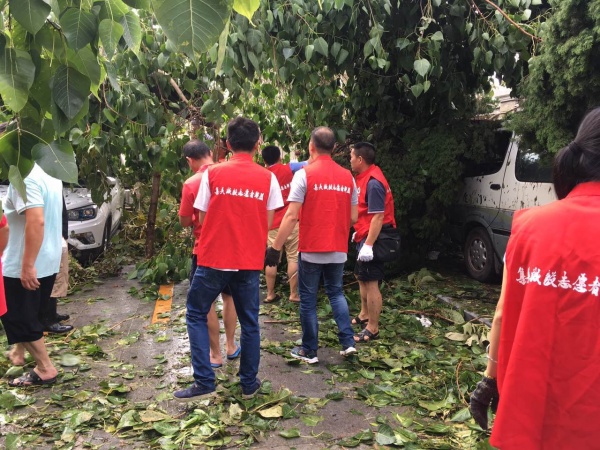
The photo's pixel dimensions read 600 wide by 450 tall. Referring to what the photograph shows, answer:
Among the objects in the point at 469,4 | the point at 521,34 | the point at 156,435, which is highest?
the point at 469,4

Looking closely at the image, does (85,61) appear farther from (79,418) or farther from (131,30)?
(79,418)

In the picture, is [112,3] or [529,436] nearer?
[112,3]

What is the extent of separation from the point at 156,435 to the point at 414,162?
4.70 meters

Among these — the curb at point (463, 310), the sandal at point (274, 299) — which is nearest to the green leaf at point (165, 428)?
the sandal at point (274, 299)

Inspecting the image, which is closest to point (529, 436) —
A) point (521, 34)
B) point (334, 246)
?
point (334, 246)

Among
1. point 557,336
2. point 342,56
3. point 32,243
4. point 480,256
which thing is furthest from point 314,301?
point 480,256

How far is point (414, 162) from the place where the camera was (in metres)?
6.89

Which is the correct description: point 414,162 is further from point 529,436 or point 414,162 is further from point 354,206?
point 529,436

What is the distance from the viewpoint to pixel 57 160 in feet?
4.20

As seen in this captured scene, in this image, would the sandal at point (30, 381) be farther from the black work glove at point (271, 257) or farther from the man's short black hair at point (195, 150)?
the man's short black hair at point (195, 150)

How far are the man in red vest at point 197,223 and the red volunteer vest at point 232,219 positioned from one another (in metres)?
0.22

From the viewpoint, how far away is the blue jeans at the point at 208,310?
372cm

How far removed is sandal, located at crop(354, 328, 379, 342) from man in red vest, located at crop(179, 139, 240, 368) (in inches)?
44.4

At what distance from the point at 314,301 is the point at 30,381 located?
86.0 inches
